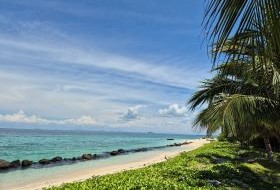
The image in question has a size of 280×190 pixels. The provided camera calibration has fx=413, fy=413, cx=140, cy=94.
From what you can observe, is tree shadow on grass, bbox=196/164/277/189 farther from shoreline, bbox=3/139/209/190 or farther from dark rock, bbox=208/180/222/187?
shoreline, bbox=3/139/209/190

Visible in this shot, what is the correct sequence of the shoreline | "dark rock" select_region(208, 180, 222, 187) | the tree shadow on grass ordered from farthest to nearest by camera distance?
the shoreline < the tree shadow on grass < "dark rock" select_region(208, 180, 222, 187)

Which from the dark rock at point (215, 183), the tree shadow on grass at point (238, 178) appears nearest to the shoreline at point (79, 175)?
the tree shadow on grass at point (238, 178)

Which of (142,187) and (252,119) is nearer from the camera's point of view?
(252,119)

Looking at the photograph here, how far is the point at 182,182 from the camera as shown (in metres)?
15.0

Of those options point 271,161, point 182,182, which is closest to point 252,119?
point 182,182

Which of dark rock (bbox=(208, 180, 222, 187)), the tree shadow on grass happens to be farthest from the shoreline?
dark rock (bbox=(208, 180, 222, 187))

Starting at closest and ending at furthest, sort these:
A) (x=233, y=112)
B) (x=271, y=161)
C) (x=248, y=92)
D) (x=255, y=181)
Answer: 1. (x=233, y=112)
2. (x=248, y=92)
3. (x=255, y=181)
4. (x=271, y=161)

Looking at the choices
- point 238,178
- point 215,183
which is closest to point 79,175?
point 238,178

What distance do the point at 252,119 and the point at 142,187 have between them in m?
4.46

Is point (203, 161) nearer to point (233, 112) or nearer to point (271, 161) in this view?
point (271, 161)

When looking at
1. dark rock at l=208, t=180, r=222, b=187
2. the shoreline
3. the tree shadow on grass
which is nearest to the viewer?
dark rock at l=208, t=180, r=222, b=187

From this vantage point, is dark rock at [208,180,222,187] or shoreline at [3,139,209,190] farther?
shoreline at [3,139,209,190]

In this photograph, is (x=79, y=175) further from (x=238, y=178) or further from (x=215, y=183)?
(x=215, y=183)

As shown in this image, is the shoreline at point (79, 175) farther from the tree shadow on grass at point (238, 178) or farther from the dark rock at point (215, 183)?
the dark rock at point (215, 183)
